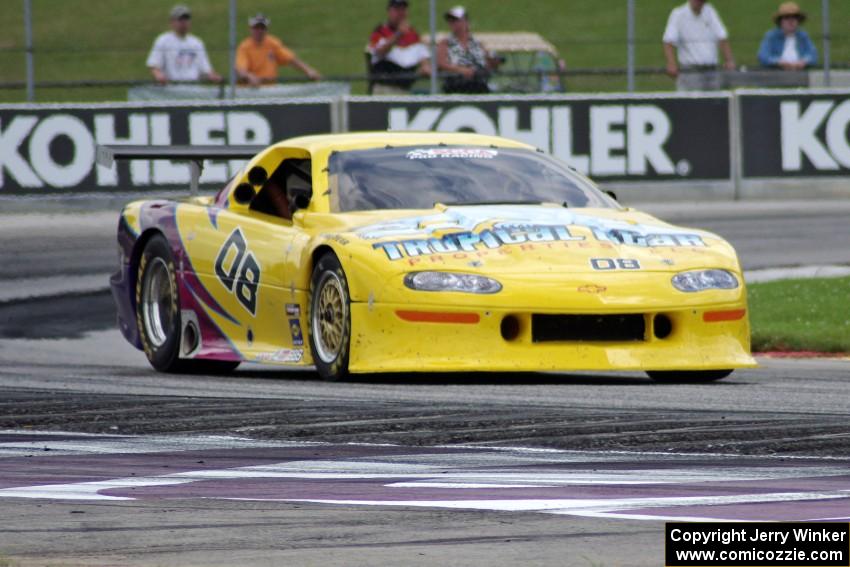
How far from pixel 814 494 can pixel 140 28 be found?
1282 inches

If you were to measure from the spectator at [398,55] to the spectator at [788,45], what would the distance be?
3874 millimetres

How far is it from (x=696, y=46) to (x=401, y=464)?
1609 centimetres

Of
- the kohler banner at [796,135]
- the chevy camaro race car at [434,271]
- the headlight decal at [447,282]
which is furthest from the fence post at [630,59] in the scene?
the headlight decal at [447,282]

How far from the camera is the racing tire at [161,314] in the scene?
10922mm

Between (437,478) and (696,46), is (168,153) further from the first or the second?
(696,46)

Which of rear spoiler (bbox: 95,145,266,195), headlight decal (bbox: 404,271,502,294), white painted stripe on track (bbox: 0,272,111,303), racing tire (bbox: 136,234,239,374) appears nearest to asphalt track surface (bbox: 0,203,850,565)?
racing tire (bbox: 136,234,239,374)

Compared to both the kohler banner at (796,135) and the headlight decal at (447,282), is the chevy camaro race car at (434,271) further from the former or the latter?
the kohler banner at (796,135)

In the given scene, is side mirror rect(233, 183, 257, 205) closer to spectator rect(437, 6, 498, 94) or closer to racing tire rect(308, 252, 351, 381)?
racing tire rect(308, 252, 351, 381)

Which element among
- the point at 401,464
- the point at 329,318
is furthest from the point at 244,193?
the point at 401,464

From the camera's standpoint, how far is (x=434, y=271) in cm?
908

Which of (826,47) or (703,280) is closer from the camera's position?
(703,280)

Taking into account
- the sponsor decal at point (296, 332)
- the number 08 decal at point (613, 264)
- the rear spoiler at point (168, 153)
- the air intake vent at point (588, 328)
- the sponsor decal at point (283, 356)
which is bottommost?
the sponsor decal at point (283, 356)

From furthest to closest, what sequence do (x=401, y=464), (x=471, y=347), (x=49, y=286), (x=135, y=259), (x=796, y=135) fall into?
(x=796, y=135) → (x=49, y=286) → (x=135, y=259) → (x=471, y=347) → (x=401, y=464)

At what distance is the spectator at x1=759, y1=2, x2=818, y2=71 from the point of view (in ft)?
72.0
